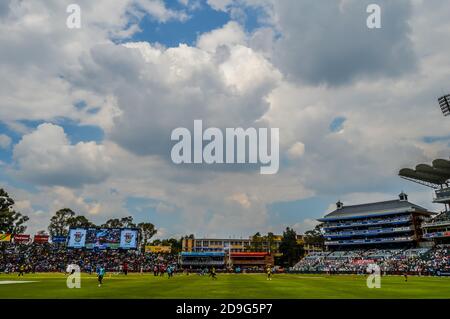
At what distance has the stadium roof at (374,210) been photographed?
117 meters

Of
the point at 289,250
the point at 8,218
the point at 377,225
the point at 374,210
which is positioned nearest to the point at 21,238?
the point at 8,218

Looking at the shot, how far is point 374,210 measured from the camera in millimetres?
125312

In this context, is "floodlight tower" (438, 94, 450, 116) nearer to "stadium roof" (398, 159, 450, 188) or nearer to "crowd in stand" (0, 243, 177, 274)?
"stadium roof" (398, 159, 450, 188)

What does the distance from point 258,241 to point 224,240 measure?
24.4 meters

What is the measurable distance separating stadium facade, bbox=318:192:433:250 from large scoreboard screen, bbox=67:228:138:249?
6678 cm

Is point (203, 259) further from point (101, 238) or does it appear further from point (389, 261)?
point (389, 261)

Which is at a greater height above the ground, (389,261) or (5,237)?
(5,237)

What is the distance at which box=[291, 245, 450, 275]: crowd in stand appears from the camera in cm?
7756

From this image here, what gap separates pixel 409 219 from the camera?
369 ft

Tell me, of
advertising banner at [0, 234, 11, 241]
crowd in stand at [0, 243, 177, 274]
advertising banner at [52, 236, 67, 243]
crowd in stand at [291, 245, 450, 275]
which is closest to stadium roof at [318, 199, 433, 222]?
crowd in stand at [291, 245, 450, 275]

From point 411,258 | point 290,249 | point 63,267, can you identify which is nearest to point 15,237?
point 63,267

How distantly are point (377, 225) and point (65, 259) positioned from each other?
89604 mm
